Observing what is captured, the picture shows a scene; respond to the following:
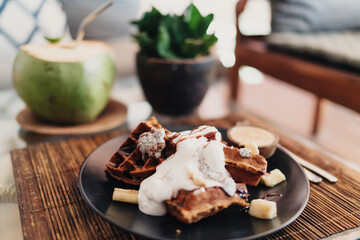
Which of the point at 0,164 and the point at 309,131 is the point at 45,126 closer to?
the point at 0,164

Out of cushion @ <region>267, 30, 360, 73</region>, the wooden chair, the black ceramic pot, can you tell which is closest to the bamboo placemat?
the black ceramic pot

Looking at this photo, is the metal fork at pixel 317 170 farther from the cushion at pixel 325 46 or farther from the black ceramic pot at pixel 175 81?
the cushion at pixel 325 46

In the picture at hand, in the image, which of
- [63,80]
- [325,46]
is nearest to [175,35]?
[63,80]

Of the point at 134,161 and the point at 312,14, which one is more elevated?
the point at 312,14

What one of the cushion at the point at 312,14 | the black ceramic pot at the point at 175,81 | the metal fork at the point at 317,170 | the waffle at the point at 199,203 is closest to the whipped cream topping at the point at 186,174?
the waffle at the point at 199,203

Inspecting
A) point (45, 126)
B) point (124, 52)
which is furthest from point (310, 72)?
point (45, 126)

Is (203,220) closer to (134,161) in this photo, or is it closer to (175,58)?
(134,161)
